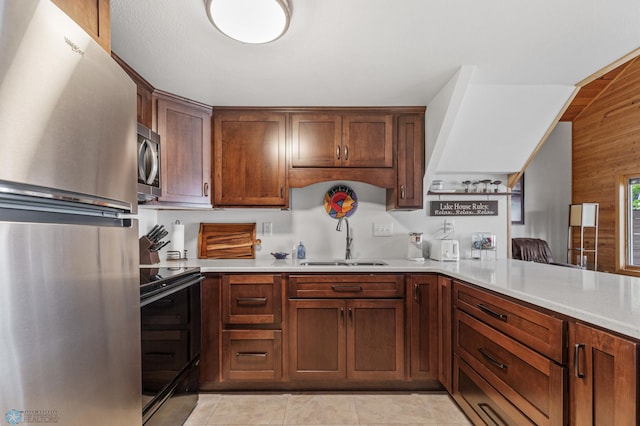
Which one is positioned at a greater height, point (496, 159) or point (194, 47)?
point (194, 47)

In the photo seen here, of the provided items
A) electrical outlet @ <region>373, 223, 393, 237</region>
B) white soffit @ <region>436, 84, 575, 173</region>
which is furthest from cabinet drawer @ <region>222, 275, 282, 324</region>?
white soffit @ <region>436, 84, 575, 173</region>

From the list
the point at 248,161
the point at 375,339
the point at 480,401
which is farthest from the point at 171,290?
the point at 480,401

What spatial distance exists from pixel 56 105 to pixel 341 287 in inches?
74.8

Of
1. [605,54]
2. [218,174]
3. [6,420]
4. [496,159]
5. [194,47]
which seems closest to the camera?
[6,420]

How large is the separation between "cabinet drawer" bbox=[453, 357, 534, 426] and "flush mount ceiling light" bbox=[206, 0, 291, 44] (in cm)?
204

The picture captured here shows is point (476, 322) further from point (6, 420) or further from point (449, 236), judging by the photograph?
point (6, 420)

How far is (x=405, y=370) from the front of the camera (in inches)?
89.1

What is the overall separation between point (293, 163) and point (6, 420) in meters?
2.20

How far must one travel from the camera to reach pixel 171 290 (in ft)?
5.76

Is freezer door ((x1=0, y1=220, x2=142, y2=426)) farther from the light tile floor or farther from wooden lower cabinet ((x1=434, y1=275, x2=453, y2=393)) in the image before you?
wooden lower cabinet ((x1=434, y1=275, x2=453, y2=393))

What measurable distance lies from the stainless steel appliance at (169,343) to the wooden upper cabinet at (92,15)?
1026 millimetres

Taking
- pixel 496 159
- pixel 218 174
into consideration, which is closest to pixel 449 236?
pixel 496 159

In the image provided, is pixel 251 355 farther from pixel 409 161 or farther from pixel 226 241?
pixel 409 161

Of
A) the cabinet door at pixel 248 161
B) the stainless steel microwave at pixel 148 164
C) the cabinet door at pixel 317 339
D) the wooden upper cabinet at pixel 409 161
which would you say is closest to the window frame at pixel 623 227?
the wooden upper cabinet at pixel 409 161
